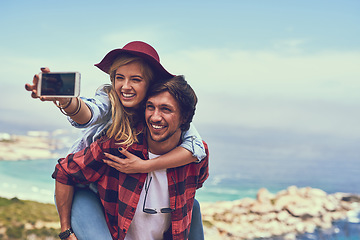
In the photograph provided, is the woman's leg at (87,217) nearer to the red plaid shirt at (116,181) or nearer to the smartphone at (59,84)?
the red plaid shirt at (116,181)

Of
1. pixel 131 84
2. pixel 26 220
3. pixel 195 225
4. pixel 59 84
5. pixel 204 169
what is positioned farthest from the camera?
pixel 26 220

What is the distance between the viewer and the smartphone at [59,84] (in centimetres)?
259

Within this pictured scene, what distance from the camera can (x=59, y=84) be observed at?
2.61 meters

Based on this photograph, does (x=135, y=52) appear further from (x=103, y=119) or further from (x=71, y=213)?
(x=71, y=213)

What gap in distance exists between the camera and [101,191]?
3.25m

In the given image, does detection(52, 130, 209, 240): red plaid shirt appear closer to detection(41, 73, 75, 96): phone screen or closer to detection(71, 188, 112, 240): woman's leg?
detection(71, 188, 112, 240): woman's leg

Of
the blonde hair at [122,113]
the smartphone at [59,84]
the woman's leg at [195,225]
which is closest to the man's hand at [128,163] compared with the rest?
the blonde hair at [122,113]

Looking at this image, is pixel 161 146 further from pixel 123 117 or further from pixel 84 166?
pixel 84 166

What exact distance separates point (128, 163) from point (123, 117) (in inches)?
13.8

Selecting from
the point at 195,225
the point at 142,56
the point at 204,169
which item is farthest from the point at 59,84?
the point at 195,225

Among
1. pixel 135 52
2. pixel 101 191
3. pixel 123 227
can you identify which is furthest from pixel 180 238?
pixel 135 52

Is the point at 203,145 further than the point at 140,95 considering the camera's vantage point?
Yes

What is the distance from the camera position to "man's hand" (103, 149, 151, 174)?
3.10m

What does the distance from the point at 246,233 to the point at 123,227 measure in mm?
5202
